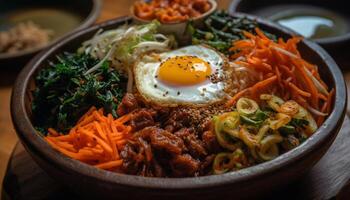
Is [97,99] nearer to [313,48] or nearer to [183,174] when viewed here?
[183,174]

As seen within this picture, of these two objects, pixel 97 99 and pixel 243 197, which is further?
pixel 97 99

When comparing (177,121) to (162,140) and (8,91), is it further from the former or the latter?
(8,91)

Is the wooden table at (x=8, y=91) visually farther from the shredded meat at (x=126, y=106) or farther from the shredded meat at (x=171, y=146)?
the shredded meat at (x=171, y=146)

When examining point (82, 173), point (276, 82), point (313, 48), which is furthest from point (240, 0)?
point (82, 173)

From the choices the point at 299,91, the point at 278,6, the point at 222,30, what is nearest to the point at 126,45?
the point at 222,30

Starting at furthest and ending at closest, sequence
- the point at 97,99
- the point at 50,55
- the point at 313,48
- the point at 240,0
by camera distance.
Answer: the point at 240,0 < the point at 50,55 < the point at 313,48 < the point at 97,99

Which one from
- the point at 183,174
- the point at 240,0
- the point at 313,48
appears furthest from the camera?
the point at 240,0

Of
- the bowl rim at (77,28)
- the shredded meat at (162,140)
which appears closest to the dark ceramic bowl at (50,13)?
the bowl rim at (77,28)
